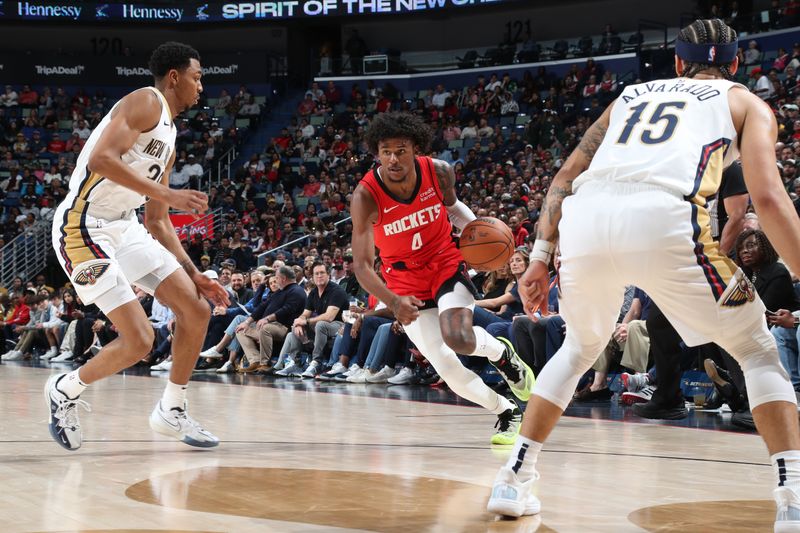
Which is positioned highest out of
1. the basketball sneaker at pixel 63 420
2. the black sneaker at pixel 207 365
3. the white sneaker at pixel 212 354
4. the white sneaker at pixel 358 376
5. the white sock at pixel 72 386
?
the white sock at pixel 72 386

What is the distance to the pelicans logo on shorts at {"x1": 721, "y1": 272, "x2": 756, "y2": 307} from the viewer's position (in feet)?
9.14

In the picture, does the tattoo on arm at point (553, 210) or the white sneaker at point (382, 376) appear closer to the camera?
the tattoo on arm at point (553, 210)

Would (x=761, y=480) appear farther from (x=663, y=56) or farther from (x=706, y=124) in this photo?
(x=663, y=56)

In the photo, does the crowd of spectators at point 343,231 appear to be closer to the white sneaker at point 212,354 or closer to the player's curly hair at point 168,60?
the white sneaker at point 212,354

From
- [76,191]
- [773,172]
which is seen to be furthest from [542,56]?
[773,172]

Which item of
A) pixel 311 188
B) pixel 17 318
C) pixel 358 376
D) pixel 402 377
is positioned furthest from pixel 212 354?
pixel 311 188

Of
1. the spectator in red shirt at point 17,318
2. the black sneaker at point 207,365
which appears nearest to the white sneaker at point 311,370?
the black sneaker at point 207,365

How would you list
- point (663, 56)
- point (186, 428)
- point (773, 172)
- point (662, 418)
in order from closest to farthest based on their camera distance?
point (773, 172)
point (186, 428)
point (662, 418)
point (663, 56)

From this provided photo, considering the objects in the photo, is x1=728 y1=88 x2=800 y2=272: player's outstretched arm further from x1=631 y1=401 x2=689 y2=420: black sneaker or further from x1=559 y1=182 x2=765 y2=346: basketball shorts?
x1=631 y1=401 x2=689 y2=420: black sneaker

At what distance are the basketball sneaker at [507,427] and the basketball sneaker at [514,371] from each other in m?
0.30

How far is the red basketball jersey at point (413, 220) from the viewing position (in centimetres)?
493

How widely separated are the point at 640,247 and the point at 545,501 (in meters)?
1.08

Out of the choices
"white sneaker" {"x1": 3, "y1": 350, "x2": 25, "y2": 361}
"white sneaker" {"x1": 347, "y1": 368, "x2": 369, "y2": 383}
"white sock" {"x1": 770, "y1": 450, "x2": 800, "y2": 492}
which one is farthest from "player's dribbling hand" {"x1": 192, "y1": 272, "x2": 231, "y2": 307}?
"white sneaker" {"x1": 3, "y1": 350, "x2": 25, "y2": 361}

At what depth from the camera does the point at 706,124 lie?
9.50 ft
